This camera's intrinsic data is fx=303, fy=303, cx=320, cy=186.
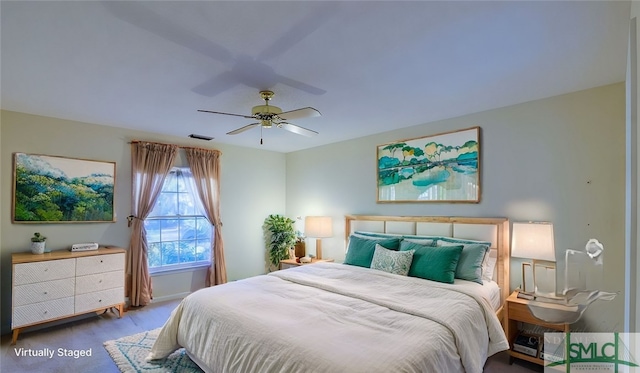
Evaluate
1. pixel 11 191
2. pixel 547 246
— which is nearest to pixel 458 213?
pixel 547 246

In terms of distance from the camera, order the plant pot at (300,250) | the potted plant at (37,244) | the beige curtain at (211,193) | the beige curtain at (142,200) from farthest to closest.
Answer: the plant pot at (300,250), the beige curtain at (211,193), the beige curtain at (142,200), the potted plant at (37,244)

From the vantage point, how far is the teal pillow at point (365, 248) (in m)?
3.62

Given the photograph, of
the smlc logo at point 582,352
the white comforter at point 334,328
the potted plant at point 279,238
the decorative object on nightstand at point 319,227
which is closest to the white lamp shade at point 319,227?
the decorative object on nightstand at point 319,227

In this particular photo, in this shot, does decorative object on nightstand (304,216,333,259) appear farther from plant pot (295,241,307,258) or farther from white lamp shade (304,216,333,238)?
plant pot (295,241,307,258)

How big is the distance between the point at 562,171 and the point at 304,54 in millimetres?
2645

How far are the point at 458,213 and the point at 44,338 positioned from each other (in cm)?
473

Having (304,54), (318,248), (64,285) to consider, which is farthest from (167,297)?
(304,54)

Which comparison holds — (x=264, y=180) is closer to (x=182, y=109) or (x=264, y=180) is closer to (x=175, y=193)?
(x=175, y=193)

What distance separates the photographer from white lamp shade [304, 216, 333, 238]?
479 centimetres

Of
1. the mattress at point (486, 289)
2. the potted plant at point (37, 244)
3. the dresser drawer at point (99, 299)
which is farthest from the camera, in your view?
the dresser drawer at point (99, 299)

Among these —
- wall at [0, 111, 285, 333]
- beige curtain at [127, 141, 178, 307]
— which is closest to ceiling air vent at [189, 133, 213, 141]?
wall at [0, 111, 285, 333]

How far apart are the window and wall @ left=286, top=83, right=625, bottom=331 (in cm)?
327

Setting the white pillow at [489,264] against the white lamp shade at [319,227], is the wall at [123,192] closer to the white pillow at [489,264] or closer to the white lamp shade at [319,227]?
the white lamp shade at [319,227]

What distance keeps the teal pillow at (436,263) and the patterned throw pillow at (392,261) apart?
0.21 ft
